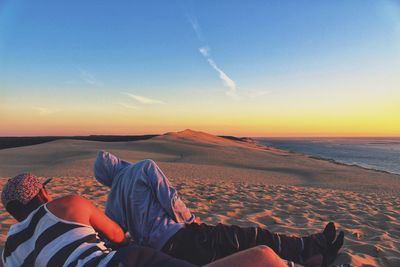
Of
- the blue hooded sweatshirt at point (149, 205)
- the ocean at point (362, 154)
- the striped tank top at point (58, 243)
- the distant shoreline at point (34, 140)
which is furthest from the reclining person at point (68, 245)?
the distant shoreline at point (34, 140)

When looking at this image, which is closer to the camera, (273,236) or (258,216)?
(273,236)

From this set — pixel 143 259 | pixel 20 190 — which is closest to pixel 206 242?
pixel 143 259

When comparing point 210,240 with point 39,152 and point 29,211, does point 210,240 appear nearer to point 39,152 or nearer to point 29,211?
point 29,211

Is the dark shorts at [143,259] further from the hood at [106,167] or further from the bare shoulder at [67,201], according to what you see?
the hood at [106,167]

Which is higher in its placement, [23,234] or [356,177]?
[23,234]

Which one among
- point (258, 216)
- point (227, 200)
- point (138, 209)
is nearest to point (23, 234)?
point (138, 209)

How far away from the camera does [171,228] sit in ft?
Answer: 9.86

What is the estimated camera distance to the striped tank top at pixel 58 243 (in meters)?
2.02

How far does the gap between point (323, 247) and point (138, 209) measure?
1650 mm

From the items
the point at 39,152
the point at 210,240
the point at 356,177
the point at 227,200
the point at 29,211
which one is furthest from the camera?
the point at 39,152

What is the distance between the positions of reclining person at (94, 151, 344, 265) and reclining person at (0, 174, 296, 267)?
0.83 m

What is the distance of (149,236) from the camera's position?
303 centimetres

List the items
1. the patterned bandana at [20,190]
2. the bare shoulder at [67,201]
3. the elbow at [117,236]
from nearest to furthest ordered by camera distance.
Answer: the bare shoulder at [67,201], the patterned bandana at [20,190], the elbow at [117,236]

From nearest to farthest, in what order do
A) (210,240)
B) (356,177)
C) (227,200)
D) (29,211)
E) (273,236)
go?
(29,211) < (210,240) < (273,236) < (227,200) < (356,177)
